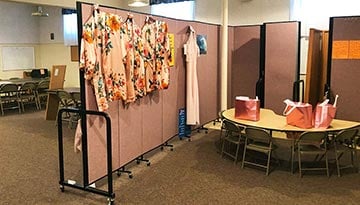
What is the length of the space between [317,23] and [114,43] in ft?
15.3

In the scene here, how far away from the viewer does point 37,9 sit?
10578 mm

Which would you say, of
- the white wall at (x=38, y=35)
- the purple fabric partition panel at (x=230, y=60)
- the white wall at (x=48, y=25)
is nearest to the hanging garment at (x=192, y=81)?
the purple fabric partition panel at (x=230, y=60)

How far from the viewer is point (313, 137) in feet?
13.8

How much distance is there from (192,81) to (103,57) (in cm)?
242

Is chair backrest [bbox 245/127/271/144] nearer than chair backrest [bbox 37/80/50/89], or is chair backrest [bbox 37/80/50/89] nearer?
chair backrest [bbox 245/127/271/144]

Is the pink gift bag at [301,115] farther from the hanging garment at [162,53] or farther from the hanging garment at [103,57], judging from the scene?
the hanging garment at [103,57]

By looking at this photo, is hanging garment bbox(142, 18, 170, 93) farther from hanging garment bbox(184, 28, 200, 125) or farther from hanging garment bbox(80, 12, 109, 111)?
hanging garment bbox(80, 12, 109, 111)

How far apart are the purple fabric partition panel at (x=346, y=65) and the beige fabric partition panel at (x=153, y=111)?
218 centimetres

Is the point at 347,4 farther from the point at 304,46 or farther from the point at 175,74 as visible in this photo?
the point at 175,74

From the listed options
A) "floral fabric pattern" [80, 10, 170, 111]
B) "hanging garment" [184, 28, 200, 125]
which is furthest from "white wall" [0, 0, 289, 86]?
"floral fabric pattern" [80, 10, 170, 111]

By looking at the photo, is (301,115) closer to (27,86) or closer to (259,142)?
(259,142)

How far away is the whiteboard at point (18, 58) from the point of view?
33.2ft

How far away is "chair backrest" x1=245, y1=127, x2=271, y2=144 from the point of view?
14.3 feet

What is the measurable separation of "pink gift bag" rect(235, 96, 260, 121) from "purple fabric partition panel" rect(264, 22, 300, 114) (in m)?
1.92
